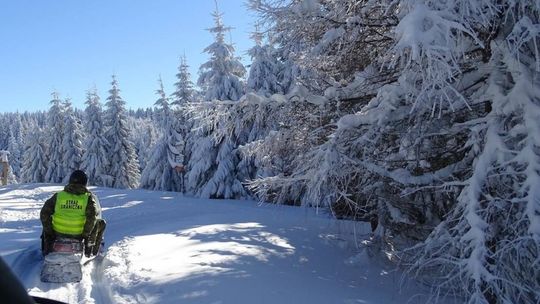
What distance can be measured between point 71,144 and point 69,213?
144 ft

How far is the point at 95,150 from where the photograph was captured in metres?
45.6

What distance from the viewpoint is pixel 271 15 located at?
8.25 m

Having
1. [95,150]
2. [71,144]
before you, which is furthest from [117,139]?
[71,144]

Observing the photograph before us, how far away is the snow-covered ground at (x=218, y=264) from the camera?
6.42 m

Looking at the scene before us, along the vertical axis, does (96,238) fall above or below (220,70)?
below

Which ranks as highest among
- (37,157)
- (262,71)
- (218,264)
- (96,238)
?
(262,71)

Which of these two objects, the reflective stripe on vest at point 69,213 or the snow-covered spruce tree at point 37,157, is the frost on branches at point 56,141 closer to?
the snow-covered spruce tree at point 37,157

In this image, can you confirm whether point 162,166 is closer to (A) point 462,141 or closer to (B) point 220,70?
(B) point 220,70

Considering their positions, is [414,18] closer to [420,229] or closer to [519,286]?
[519,286]

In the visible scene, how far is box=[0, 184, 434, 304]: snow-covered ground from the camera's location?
6.42 metres

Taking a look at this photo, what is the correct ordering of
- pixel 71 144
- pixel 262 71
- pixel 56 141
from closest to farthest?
pixel 262 71 → pixel 71 144 → pixel 56 141

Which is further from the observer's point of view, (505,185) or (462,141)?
(462,141)

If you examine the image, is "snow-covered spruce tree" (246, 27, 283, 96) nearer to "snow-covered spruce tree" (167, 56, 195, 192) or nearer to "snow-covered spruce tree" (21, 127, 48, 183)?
"snow-covered spruce tree" (167, 56, 195, 192)

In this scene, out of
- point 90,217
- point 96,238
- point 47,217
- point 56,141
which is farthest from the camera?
point 56,141
